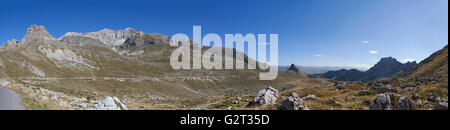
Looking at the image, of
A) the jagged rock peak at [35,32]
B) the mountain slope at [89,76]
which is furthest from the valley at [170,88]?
the jagged rock peak at [35,32]

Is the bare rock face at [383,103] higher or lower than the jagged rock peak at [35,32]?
lower

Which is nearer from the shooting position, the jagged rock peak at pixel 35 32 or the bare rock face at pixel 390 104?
the bare rock face at pixel 390 104

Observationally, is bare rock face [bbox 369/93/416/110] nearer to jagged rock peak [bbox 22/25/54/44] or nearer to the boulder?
the boulder

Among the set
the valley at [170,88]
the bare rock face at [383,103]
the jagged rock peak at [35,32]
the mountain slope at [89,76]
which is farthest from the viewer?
the jagged rock peak at [35,32]

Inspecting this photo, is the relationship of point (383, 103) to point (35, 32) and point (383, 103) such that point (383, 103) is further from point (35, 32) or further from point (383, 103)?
point (35, 32)

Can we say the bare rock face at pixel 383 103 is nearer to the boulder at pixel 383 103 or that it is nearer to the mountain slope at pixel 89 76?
the boulder at pixel 383 103

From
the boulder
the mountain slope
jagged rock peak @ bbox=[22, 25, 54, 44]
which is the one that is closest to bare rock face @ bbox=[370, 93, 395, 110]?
the boulder

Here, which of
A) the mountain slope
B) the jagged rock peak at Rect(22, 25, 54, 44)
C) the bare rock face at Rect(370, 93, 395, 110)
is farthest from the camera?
the jagged rock peak at Rect(22, 25, 54, 44)
